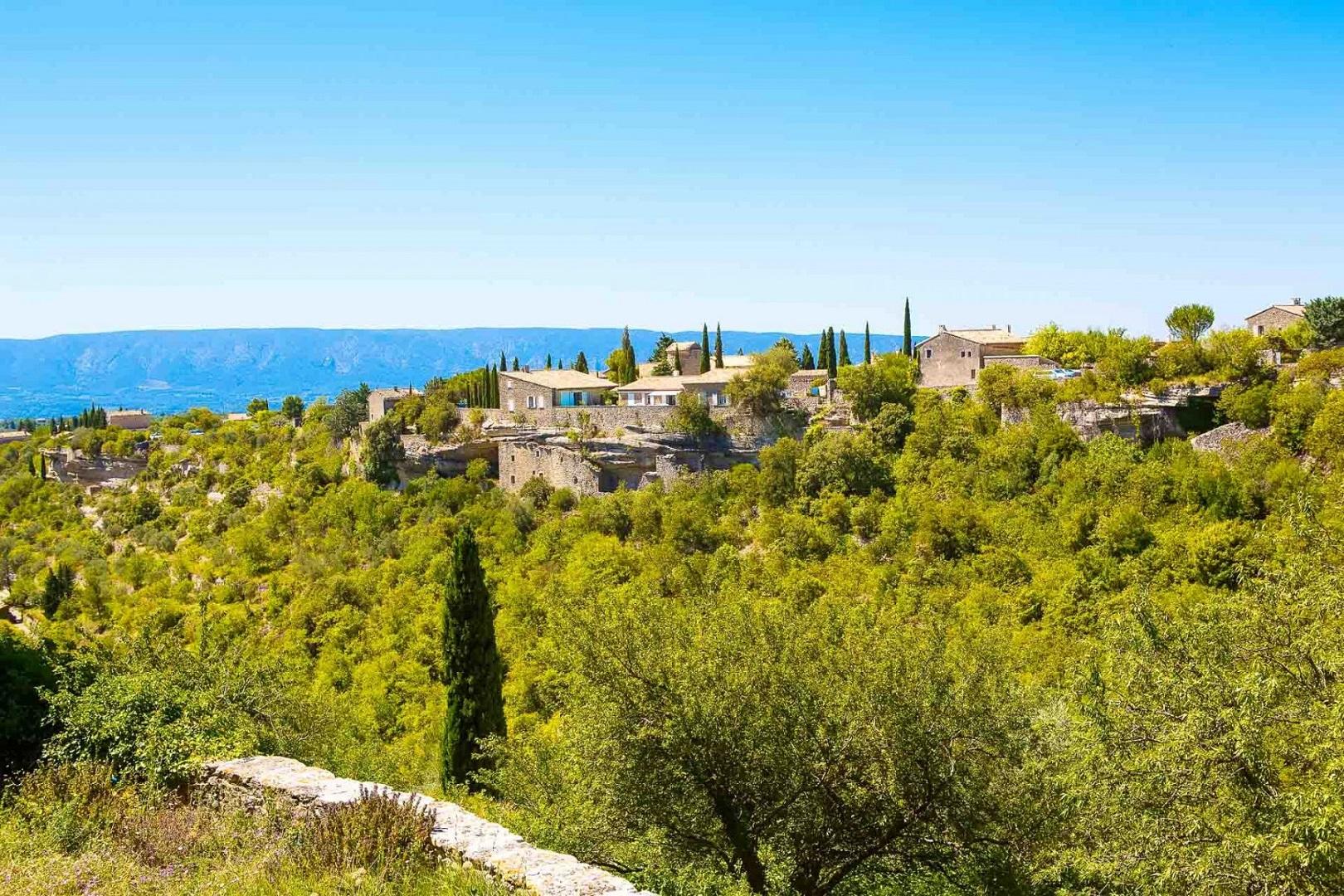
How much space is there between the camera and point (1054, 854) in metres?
10.9

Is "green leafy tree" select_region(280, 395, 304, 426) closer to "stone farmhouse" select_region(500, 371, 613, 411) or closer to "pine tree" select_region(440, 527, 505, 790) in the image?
"stone farmhouse" select_region(500, 371, 613, 411)

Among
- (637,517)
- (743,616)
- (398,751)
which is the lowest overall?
(398,751)

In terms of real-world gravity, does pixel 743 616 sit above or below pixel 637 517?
above

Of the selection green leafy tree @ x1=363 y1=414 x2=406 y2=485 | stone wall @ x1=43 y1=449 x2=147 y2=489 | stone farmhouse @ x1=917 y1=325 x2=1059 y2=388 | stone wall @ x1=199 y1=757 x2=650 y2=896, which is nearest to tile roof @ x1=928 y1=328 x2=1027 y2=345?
stone farmhouse @ x1=917 y1=325 x2=1059 y2=388

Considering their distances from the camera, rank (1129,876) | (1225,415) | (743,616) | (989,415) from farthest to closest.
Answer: (989,415) → (1225,415) → (743,616) → (1129,876)

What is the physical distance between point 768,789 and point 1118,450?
25.9m

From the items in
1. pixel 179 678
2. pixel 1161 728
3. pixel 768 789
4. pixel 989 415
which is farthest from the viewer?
pixel 989 415

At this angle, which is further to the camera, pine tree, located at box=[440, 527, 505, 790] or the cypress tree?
the cypress tree

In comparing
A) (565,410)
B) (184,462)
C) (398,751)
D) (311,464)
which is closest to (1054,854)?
(398,751)

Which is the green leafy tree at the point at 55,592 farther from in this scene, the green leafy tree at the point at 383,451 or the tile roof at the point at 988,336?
the tile roof at the point at 988,336

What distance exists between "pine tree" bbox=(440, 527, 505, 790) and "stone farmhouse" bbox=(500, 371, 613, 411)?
18.6 m

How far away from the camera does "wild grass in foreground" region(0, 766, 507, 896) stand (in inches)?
302

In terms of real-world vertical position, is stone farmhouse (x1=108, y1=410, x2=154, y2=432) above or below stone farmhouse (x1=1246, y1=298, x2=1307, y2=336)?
below

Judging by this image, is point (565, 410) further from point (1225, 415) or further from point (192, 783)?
point (192, 783)
